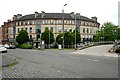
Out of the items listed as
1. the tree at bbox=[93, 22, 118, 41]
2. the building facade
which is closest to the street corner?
Answer: the tree at bbox=[93, 22, 118, 41]

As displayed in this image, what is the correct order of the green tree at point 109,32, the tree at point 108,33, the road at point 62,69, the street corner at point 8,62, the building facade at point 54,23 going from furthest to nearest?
the building facade at point 54,23, the tree at point 108,33, the green tree at point 109,32, the street corner at point 8,62, the road at point 62,69

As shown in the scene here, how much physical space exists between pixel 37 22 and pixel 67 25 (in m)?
15.2

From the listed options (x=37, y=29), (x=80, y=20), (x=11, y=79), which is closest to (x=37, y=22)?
(x=37, y=29)

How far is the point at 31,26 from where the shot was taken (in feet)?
366

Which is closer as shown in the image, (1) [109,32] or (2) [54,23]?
(1) [109,32]

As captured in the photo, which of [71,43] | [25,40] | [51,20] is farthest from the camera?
[51,20]

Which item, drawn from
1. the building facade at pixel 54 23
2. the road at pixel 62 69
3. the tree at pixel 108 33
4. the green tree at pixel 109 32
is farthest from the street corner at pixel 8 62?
the building facade at pixel 54 23

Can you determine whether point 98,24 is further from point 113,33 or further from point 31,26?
point 31,26

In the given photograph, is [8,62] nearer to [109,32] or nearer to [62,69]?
[62,69]

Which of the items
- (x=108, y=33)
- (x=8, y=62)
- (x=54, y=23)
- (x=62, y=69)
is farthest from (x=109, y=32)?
(x=62, y=69)

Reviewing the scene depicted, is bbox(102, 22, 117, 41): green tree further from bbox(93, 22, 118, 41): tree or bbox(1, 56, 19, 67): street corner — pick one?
bbox(1, 56, 19, 67): street corner

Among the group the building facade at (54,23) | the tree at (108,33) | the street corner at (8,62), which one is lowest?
the street corner at (8,62)

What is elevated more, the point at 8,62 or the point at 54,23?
the point at 54,23

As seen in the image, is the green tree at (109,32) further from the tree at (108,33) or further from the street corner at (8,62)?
the street corner at (8,62)
